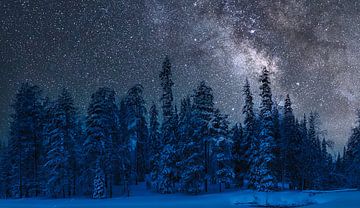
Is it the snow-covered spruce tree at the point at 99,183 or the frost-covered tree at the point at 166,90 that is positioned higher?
the frost-covered tree at the point at 166,90

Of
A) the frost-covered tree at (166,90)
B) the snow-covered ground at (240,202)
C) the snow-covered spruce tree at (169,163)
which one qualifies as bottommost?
the snow-covered ground at (240,202)

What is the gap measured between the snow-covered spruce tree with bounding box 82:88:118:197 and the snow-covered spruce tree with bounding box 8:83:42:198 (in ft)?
21.6

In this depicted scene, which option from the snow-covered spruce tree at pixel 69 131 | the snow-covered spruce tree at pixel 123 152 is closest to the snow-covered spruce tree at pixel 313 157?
the snow-covered spruce tree at pixel 123 152

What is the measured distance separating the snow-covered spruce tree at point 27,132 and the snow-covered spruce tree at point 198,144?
17.9 meters

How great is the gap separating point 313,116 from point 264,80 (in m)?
24.3

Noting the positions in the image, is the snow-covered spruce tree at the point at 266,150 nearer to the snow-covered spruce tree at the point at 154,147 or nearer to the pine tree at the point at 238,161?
the pine tree at the point at 238,161

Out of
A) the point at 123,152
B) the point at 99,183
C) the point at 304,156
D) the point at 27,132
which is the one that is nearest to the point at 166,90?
the point at 123,152

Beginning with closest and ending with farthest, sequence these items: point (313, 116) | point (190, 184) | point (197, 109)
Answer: point (190, 184)
point (197, 109)
point (313, 116)

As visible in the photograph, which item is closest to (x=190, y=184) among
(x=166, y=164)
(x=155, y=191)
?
(x=166, y=164)

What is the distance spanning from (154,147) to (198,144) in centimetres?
937

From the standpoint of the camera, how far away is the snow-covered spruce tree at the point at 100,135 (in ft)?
130

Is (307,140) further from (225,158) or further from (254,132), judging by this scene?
(225,158)

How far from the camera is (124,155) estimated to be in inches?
1793

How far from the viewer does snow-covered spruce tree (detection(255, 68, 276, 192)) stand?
40625 mm
